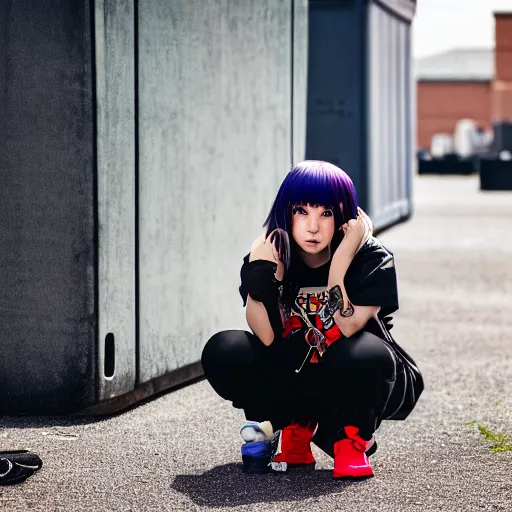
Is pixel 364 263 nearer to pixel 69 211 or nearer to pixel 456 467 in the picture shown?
pixel 456 467

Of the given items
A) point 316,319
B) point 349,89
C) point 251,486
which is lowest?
point 251,486

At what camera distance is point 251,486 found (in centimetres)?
415

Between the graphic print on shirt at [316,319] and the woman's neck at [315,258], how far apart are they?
0.08 meters

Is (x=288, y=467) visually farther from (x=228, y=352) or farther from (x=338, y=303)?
(x=338, y=303)

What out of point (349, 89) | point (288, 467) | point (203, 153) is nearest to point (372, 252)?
point (288, 467)

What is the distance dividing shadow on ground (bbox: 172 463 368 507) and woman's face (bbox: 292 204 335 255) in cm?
79

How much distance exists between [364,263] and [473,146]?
43.9 meters

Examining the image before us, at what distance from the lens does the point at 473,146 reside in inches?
1850

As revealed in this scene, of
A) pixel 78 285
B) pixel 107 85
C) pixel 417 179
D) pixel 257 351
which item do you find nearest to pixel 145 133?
pixel 107 85

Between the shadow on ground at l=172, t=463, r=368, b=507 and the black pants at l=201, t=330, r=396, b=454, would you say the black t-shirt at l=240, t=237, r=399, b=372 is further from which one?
the shadow on ground at l=172, t=463, r=368, b=507

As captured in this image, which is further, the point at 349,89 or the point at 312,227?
the point at 349,89

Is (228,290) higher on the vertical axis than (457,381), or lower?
higher

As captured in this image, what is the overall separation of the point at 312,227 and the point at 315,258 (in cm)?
16

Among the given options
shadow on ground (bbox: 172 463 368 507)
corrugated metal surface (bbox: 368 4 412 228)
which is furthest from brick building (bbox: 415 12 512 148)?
shadow on ground (bbox: 172 463 368 507)
